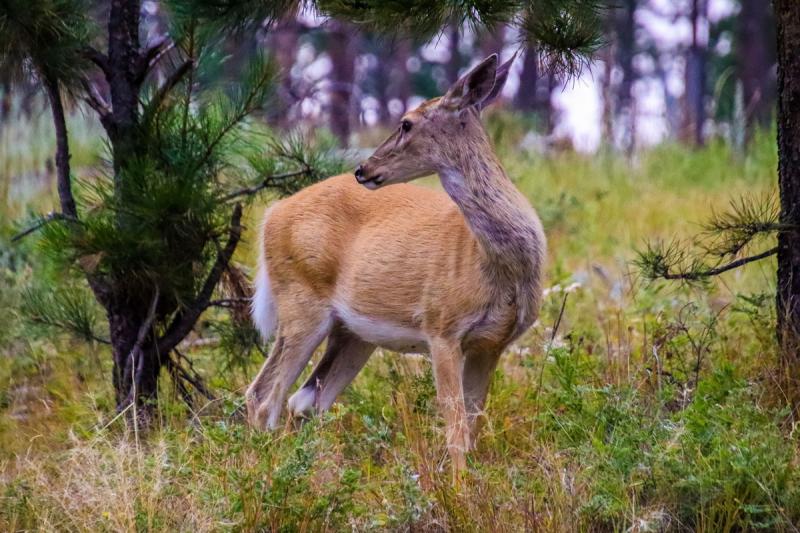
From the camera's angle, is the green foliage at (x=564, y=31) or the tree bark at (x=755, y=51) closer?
the green foliage at (x=564, y=31)

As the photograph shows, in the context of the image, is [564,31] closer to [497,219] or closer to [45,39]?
[497,219]

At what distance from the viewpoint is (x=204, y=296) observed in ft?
17.9

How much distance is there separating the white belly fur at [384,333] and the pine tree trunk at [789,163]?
1.59m

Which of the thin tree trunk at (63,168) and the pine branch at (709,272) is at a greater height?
the thin tree trunk at (63,168)

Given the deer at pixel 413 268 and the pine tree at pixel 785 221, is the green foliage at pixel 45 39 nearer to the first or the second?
the deer at pixel 413 268

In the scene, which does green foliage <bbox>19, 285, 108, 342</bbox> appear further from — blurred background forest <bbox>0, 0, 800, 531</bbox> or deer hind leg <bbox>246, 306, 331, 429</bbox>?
deer hind leg <bbox>246, 306, 331, 429</bbox>

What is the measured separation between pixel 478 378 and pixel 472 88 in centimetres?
131

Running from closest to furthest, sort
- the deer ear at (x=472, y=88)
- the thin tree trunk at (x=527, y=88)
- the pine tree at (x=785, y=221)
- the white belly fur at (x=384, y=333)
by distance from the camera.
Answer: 1. the pine tree at (x=785, y=221)
2. the deer ear at (x=472, y=88)
3. the white belly fur at (x=384, y=333)
4. the thin tree trunk at (x=527, y=88)

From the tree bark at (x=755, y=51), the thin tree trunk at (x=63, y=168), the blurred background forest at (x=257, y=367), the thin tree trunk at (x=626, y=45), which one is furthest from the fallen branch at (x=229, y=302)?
the thin tree trunk at (x=626, y=45)

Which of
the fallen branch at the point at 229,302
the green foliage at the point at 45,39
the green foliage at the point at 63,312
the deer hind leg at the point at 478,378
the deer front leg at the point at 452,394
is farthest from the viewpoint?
the fallen branch at the point at 229,302

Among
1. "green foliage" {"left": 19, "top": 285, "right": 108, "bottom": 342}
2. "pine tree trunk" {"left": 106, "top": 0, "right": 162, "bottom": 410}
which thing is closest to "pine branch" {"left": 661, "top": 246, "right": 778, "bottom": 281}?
"pine tree trunk" {"left": 106, "top": 0, "right": 162, "bottom": 410}

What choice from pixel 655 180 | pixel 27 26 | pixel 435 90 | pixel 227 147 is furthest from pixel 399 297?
pixel 435 90

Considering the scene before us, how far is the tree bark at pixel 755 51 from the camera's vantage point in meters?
21.5

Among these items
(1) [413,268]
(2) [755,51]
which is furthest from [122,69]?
(2) [755,51]
